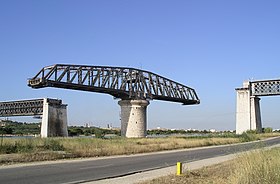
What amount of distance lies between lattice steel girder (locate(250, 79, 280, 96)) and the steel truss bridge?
57.3 meters

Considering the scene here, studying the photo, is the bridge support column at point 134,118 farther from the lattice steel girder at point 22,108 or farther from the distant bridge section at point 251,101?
the distant bridge section at point 251,101

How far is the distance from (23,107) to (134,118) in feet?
172

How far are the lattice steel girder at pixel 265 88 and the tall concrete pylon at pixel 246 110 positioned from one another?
160cm

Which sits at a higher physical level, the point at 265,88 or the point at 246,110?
the point at 265,88

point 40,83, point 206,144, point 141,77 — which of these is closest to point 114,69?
point 141,77

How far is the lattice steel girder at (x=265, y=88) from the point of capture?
10106 cm

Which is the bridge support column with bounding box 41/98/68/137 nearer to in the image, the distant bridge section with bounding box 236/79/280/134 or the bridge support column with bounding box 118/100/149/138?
the bridge support column with bounding box 118/100/149/138

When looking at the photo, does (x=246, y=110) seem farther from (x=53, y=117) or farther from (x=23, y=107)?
(x=23, y=107)

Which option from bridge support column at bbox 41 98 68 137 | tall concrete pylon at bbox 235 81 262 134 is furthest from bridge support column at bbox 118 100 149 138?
tall concrete pylon at bbox 235 81 262 134

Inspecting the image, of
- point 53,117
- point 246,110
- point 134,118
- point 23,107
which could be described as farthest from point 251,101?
point 23,107

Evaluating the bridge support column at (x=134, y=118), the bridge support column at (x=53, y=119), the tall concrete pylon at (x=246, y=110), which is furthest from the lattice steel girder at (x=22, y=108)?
the tall concrete pylon at (x=246, y=110)

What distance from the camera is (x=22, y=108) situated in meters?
116

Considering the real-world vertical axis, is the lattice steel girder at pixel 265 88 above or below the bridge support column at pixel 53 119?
above

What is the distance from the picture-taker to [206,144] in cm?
5366
